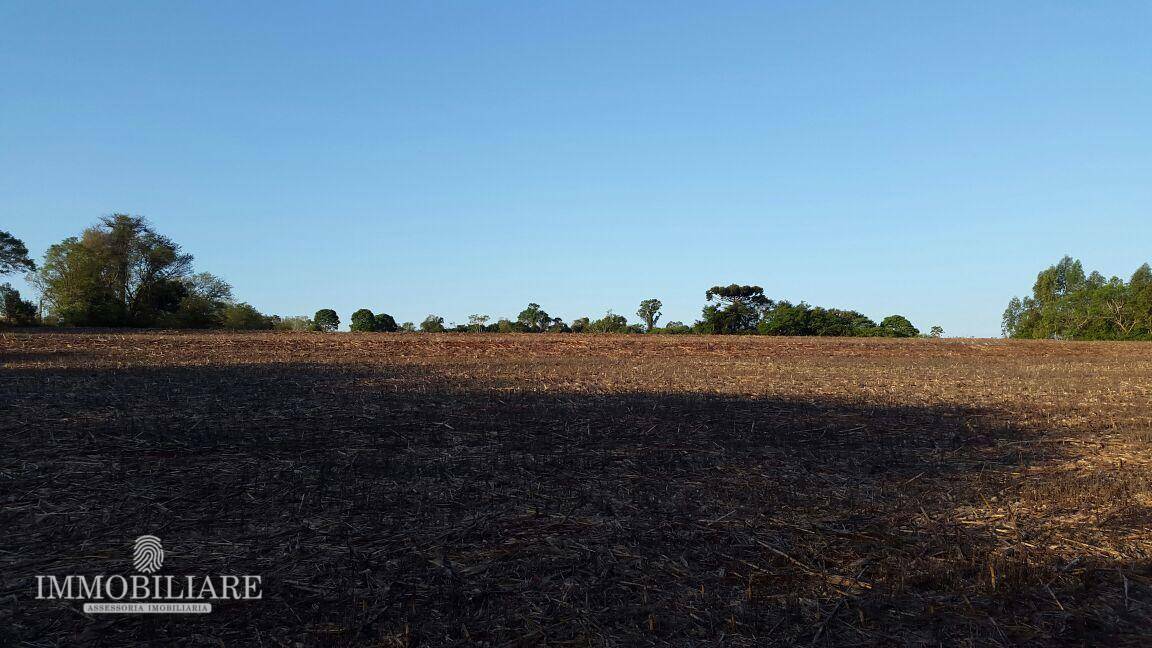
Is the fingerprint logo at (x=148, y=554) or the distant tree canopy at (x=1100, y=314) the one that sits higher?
the distant tree canopy at (x=1100, y=314)

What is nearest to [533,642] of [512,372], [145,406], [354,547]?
[354,547]

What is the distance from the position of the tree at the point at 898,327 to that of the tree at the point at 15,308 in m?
67.0

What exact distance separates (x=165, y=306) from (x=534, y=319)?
31.7 meters

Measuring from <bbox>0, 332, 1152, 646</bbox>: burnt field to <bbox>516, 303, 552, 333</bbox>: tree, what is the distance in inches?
1759

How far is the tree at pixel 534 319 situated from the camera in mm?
57562

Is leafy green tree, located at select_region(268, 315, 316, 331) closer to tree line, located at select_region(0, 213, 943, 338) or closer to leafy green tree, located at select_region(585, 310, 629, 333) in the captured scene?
tree line, located at select_region(0, 213, 943, 338)

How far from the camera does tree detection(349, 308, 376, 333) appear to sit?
55.6 meters

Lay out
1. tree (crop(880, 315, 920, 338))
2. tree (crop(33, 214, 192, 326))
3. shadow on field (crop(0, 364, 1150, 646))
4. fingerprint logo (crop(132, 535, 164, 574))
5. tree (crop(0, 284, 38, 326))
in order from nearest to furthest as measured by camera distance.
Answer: shadow on field (crop(0, 364, 1150, 646)), fingerprint logo (crop(132, 535, 164, 574)), tree (crop(0, 284, 38, 326)), tree (crop(33, 214, 192, 326)), tree (crop(880, 315, 920, 338))

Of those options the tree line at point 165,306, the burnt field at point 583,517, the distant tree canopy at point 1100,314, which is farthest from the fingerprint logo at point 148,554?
the distant tree canopy at point 1100,314

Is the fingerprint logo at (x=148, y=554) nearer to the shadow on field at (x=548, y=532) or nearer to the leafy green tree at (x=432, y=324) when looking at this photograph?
the shadow on field at (x=548, y=532)

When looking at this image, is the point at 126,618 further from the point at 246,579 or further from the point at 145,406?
the point at 145,406

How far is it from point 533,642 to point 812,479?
171 inches

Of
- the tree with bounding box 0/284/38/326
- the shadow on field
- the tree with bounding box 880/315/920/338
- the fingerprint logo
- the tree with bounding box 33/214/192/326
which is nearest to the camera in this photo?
the shadow on field

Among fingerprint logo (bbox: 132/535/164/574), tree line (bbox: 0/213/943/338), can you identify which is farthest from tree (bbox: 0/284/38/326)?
fingerprint logo (bbox: 132/535/164/574)
